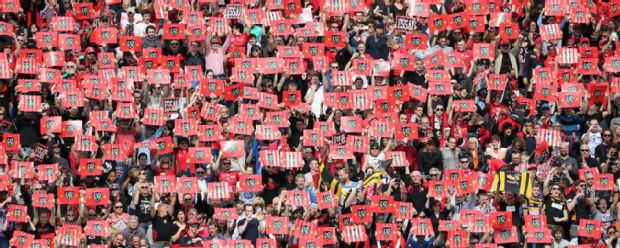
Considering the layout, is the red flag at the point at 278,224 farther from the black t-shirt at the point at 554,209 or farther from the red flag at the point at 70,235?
the black t-shirt at the point at 554,209

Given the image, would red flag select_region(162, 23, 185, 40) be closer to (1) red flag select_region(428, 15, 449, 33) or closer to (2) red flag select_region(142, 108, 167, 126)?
(2) red flag select_region(142, 108, 167, 126)

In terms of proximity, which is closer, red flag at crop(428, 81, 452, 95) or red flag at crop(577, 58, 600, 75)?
red flag at crop(428, 81, 452, 95)

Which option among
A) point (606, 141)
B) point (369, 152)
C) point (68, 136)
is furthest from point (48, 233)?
point (606, 141)

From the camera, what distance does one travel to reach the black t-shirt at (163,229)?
37.0m

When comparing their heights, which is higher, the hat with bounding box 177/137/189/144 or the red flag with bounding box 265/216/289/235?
the hat with bounding box 177/137/189/144

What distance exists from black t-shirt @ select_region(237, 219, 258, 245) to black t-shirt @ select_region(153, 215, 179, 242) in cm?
94

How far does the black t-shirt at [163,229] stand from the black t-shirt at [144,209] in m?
0.21

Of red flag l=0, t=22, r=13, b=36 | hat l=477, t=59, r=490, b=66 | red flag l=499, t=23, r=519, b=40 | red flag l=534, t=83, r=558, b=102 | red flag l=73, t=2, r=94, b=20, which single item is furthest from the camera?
red flag l=73, t=2, r=94, b=20

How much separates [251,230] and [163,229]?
125 cm

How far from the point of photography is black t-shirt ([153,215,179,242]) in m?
37.0

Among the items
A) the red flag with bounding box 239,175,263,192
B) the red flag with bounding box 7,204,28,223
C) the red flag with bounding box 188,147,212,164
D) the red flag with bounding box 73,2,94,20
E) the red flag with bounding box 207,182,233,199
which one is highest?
the red flag with bounding box 73,2,94,20

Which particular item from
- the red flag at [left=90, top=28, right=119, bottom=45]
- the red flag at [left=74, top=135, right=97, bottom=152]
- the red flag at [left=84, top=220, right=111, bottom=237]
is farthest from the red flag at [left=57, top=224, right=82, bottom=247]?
the red flag at [left=90, top=28, right=119, bottom=45]

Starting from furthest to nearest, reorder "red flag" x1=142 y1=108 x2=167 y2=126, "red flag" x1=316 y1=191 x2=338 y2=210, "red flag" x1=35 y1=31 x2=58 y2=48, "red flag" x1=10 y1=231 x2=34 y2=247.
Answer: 1. "red flag" x1=35 y1=31 x2=58 y2=48
2. "red flag" x1=142 y1=108 x2=167 y2=126
3. "red flag" x1=316 y1=191 x2=338 y2=210
4. "red flag" x1=10 y1=231 x2=34 y2=247

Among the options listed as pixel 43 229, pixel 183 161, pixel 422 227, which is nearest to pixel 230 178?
pixel 183 161
